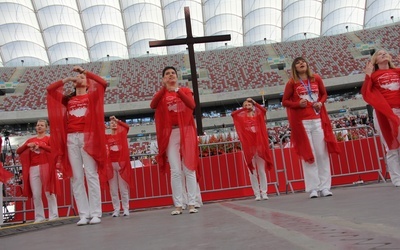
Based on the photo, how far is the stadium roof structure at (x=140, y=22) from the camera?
1662 inches

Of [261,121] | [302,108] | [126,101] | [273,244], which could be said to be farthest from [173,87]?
[126,101]

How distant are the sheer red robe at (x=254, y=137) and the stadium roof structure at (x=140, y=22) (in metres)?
35.8

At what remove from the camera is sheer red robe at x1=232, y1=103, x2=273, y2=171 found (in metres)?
7.80

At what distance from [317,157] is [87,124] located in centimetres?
328

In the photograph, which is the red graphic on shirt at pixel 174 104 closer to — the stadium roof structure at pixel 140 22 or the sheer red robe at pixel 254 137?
the sheer red robe at pixel 254 137

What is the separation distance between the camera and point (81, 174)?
5250 millimetres

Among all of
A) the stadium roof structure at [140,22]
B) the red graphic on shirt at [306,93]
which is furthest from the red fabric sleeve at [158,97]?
the stadium roof structure at [140,22]

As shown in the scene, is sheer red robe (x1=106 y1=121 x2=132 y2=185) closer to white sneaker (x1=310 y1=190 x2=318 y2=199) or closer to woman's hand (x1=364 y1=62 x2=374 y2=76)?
white sneaker (x1=310 y1=190 x2=318 y2=199)

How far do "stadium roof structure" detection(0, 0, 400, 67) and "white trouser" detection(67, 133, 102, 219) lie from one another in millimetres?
38778

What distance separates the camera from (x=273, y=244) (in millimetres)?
1604

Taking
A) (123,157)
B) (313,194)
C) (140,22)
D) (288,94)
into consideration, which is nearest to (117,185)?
(123,157)

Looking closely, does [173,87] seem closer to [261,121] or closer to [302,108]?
[302,108]

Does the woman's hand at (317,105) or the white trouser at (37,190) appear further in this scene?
the white trouser at (37,190)

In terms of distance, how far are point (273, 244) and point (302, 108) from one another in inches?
182
